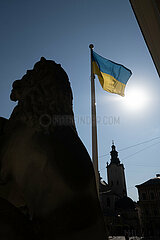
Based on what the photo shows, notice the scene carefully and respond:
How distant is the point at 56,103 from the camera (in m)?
1.09

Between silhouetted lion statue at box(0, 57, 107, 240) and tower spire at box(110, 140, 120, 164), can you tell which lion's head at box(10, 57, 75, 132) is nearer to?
silhouetted lion statue at box(0, 57, 107, 240)

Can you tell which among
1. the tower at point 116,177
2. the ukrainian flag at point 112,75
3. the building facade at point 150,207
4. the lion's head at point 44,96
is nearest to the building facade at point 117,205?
the tower at point 116,177

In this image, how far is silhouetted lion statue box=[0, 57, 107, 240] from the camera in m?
0.68

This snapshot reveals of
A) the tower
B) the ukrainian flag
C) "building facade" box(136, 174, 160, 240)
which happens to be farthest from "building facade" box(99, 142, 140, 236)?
the ukrainian flag

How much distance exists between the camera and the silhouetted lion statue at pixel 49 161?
2.24 feet

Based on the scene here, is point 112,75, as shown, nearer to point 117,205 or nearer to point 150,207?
point 150,207

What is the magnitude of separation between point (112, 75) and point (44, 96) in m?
5.80

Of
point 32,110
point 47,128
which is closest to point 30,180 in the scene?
point 47,128

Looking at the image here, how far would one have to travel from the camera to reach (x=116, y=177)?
44719 millimetres

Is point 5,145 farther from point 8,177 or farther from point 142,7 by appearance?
point 142,7

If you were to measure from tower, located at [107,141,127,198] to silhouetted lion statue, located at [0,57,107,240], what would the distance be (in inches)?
1821

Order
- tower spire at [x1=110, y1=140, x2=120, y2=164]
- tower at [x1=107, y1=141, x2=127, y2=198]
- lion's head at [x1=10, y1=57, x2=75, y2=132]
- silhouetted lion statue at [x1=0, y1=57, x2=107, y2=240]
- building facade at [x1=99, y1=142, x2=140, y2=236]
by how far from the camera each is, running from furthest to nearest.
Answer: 1. tower spire at [x1=110, y1=140, x2=120, y2=164]
2. tower at [x1=107, y1=141, x2=127, y2=198]
3. building facade at [x1=99, y1=142, x2=140, y2=236]
4. lion's head at [x1=10, y1=57, x2=75, y2=132]
5. silhouetted lion statue at [x1=0, y1=57, x2=107, y2=240]

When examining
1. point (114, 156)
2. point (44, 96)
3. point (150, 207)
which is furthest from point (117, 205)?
point (44, 96)

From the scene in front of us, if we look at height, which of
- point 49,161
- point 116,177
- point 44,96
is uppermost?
point 116,177
